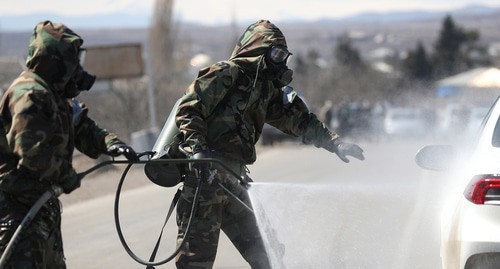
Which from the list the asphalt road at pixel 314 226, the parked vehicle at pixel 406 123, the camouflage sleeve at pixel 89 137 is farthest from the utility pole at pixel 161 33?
the camouflage sleeve at pixel 89 137

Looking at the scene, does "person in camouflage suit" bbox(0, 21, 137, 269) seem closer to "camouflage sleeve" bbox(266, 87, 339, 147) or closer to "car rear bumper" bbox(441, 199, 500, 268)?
"camouflage sleeve" bbox(266, 87, 339, 147)

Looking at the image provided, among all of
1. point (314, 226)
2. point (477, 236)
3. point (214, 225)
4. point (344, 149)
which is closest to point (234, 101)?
point (214, 225)

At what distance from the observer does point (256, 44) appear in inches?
247

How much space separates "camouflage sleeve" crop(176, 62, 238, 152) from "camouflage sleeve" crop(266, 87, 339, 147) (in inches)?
25.9

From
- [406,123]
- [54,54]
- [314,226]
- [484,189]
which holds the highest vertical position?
[54,54]

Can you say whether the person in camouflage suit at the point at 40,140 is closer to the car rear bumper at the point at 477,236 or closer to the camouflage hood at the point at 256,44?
the camouflage hood at the point at 256,44

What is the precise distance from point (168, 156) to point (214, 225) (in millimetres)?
497

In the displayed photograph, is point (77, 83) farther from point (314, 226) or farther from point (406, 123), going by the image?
point (406, 123)

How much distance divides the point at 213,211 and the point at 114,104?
24060 millimetres

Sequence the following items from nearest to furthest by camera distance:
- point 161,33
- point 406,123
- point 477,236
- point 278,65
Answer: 1. point 477,236
2. point 278,65
3. point 406,123
4. point 161,33

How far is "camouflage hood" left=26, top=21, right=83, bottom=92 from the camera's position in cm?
502

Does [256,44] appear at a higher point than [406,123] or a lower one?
higher

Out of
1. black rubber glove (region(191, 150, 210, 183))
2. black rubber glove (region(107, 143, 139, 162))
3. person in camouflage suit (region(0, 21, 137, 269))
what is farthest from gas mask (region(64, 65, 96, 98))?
black rubber glove (region(191, 150, 210, 183))

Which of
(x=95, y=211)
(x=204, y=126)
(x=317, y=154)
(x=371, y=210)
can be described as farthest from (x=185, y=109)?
(x=317, y=154)
